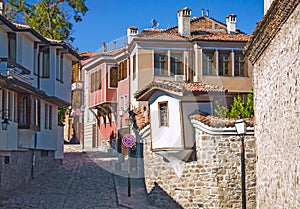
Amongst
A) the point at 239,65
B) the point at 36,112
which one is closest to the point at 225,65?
the point at 239,65

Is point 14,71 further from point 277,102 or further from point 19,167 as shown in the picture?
point 277,102

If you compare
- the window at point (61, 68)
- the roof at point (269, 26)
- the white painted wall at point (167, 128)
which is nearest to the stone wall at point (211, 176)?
the white painted wall at point (167, 128)

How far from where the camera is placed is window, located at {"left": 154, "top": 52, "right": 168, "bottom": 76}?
102 feet

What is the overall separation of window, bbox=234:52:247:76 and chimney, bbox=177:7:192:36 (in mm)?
3205

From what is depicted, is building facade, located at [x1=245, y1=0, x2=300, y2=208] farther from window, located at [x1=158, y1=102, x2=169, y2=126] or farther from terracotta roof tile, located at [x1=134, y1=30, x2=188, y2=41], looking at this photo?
terracotta roof tile, located at [x1=134, y1=30, x2=188, y2=41]

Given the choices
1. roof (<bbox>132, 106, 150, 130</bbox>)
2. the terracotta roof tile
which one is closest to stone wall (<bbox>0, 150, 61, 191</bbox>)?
roof (<bbox>132, 106, 150, 130</bbox>)

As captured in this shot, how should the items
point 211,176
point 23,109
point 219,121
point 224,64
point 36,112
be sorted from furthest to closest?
point 224,64
point 36,112
point 23,109
point 211,176
point 219,121

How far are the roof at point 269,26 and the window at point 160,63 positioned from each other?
52.3 feet

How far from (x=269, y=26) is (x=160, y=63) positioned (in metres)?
19.2

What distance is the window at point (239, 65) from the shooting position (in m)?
32.0

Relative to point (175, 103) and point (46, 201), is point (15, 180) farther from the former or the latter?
point (175, 103)

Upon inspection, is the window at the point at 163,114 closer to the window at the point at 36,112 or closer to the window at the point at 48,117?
the window at the point at 36,112

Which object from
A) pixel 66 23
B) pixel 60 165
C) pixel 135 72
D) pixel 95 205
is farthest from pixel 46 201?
pixel 66 23

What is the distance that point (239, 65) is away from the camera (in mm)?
32062
